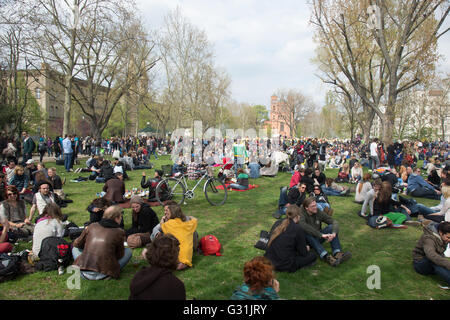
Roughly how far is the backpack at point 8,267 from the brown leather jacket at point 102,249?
2.81ft

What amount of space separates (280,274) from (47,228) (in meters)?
3.68

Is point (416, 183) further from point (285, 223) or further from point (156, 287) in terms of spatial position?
point (156, 287)

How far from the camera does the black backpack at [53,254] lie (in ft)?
15.6

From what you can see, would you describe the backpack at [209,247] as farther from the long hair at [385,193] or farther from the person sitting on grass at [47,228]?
the long hair at [385,193]

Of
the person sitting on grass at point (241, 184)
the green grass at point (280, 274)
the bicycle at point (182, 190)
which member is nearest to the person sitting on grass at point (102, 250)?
the green grass at point (280, 274)

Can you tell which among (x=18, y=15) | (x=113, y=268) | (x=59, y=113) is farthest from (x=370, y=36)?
(x=59, y=113)

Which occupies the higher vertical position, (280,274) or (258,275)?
(258,275)

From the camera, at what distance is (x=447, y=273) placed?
4414 millimetres

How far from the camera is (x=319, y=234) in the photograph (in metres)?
5.39

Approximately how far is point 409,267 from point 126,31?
21.8 m

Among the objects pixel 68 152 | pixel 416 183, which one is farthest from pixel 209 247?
pixel 68 152

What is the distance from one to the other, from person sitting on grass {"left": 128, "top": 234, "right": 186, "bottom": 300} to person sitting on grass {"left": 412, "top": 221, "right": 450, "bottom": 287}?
3736 mm

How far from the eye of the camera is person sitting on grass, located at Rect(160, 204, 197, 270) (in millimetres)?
4895

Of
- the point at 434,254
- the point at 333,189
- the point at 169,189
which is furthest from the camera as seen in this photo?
the point at 333,189
